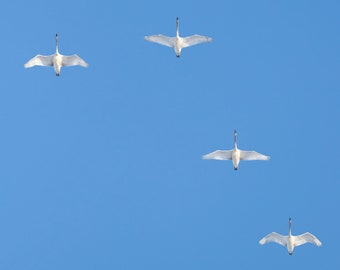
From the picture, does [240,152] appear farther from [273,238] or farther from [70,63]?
[70,63]

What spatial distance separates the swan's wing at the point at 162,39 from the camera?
238 ft

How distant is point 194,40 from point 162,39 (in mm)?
2197

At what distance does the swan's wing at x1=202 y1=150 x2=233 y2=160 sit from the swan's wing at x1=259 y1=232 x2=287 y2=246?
611cm

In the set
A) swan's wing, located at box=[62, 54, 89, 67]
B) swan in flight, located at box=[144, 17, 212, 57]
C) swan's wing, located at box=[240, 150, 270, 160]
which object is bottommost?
swan's wing, located at box=[240, 150, 270, 160]

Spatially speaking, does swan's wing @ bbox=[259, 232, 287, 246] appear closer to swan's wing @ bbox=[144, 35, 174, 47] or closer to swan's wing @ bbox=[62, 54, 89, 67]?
swan's wing @ bbox=[144, 35, 174, 47]

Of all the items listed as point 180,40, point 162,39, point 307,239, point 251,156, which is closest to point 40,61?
point 162,39

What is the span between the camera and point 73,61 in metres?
71.6

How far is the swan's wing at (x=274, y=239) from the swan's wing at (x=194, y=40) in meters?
13.9

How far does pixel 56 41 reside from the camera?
75750 mm

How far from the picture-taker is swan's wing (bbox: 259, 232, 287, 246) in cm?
7394

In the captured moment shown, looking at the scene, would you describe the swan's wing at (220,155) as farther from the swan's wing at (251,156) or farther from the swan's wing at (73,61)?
the swan's wing at (73,61)

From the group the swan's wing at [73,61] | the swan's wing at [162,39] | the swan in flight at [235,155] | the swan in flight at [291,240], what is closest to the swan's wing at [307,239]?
the swan in flight at [291,240]

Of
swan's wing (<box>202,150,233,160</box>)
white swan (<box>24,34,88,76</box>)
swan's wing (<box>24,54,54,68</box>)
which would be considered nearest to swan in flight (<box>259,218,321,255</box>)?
swan's wing (<box>202,150,233,160</box>)

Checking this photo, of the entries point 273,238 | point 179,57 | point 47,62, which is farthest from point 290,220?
point 47,62
